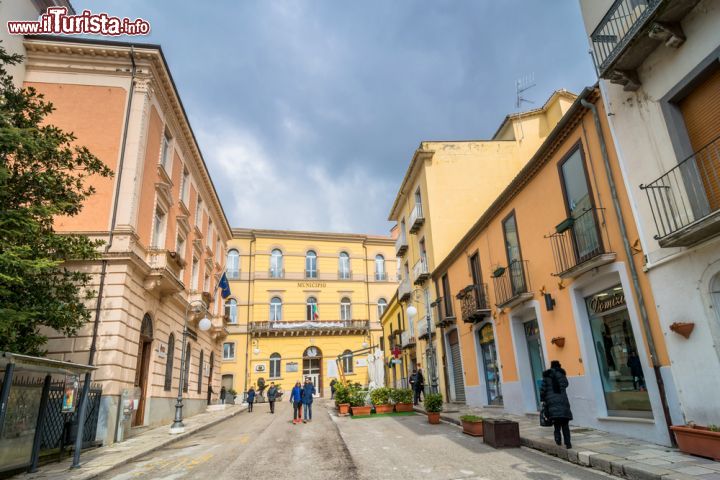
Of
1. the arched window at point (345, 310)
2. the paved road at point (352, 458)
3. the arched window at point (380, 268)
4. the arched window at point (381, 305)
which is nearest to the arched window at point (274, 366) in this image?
the arched window at point (345, 310)

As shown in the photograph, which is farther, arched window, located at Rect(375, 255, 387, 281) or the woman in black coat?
arched window, located at Rect(375, 255, 387, 281)

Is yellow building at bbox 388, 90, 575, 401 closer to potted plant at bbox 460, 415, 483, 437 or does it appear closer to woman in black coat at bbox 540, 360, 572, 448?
potted plant at bbox 460, 415, 483, 437

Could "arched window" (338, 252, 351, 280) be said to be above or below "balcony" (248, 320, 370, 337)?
above

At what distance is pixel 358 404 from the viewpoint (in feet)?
56.4

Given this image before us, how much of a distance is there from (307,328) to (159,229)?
23424 mm

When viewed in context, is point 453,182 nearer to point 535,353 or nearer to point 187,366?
point 535,353

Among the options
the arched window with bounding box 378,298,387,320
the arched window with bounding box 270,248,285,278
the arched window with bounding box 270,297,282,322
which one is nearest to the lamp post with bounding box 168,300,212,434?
the arched window with bounding box 270,297,282,322

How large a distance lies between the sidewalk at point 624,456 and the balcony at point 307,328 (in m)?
30.6

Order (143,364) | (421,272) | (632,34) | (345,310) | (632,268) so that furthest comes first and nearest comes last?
(345,310) < (421,272) < (143,364) < (632,268) < (632,34)

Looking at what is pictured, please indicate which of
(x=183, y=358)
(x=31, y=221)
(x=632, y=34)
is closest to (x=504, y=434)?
(x=632, y=34)

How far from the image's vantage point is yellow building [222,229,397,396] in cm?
3812

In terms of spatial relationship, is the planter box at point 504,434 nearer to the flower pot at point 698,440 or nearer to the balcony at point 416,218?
the flower pot at point 698,440

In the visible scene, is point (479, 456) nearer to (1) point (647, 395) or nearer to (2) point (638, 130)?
(1) point (647, 395)

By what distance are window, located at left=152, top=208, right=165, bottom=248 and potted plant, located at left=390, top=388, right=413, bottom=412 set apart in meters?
Answer: 11.2
